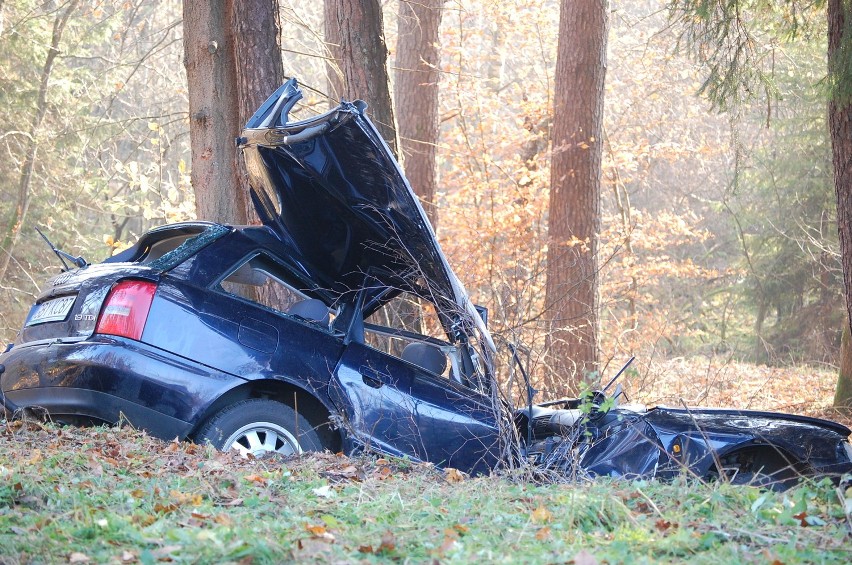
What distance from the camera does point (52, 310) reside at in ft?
17.3

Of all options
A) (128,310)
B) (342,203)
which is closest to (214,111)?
(342,203)

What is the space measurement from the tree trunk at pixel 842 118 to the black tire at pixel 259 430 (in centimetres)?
451

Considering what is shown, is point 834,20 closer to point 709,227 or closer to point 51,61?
point 51,61

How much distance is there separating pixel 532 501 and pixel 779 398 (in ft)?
35.4

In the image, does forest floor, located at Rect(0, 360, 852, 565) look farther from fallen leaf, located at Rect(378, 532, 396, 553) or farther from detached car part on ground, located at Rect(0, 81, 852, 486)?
detached car part on ground, located at Rect(0, 81, 852, 486)

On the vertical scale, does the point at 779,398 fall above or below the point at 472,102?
below

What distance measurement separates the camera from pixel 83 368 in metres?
4.80

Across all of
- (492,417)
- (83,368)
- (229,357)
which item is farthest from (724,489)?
(83,368)

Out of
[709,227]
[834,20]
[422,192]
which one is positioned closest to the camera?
[834,20]

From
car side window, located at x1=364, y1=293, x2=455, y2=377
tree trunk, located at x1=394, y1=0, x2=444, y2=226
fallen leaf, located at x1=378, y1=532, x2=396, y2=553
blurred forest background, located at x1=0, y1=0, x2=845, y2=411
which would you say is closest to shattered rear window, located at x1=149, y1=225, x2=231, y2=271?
car side window, located at x1=364, y1=293, x2=455, y2=377

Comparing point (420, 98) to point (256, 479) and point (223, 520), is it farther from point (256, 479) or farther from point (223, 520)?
point (223, 520)

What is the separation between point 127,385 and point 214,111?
4354mm

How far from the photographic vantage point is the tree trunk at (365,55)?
9.02 metres

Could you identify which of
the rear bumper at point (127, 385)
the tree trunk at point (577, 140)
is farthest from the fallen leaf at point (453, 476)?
the tree trunk at point (577, 140)
